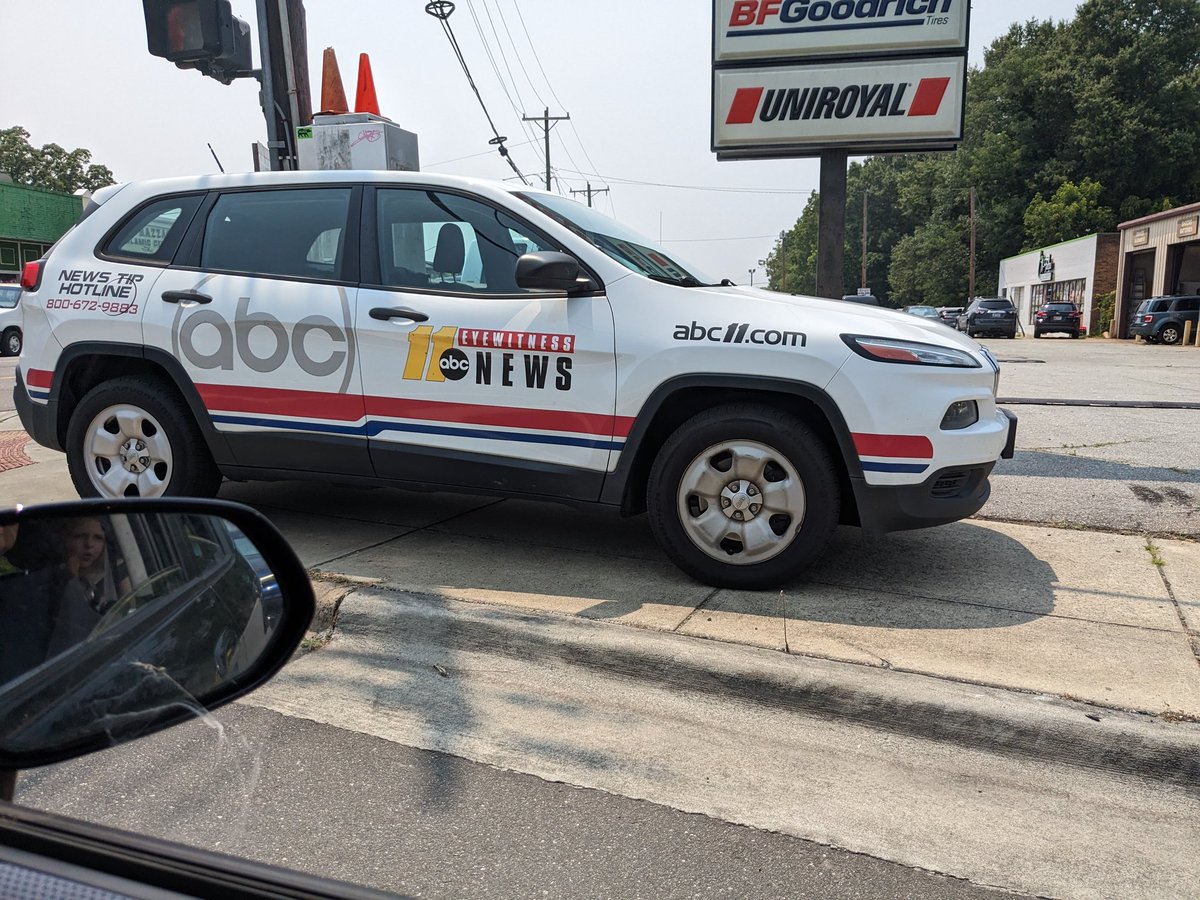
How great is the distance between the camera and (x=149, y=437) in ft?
15.7

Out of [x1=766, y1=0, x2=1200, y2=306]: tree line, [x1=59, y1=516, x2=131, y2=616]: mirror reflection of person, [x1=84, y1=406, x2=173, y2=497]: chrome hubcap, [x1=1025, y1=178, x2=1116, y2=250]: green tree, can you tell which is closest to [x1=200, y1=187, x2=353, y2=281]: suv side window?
[x1=84, y1=406, x2=173, y2=497]: chrome hubcap

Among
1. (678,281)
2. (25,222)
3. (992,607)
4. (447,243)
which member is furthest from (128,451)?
(25,222)

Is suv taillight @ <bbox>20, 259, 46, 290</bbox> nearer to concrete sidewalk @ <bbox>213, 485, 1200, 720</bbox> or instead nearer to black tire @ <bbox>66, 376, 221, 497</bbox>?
black tire @ <bbox>66, 376, 221, 497</bbox>

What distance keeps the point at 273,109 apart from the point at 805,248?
113m

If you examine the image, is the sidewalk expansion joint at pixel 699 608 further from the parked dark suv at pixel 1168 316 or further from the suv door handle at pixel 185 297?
the parked dark suv at pixel 1168 316

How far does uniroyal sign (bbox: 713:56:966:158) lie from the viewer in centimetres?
798

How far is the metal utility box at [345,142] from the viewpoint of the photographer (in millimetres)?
7820

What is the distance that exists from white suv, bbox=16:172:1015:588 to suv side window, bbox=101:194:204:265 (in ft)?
0.04

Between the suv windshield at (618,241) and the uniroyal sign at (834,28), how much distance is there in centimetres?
413

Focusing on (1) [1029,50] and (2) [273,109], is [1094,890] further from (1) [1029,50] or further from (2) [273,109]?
(1) [1029,50]

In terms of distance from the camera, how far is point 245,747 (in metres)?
2.98

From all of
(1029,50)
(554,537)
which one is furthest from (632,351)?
(1029,50)

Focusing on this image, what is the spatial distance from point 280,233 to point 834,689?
339 centimetres

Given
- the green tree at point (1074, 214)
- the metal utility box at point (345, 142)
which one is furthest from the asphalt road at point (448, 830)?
the green tree at point (1074, 214)
